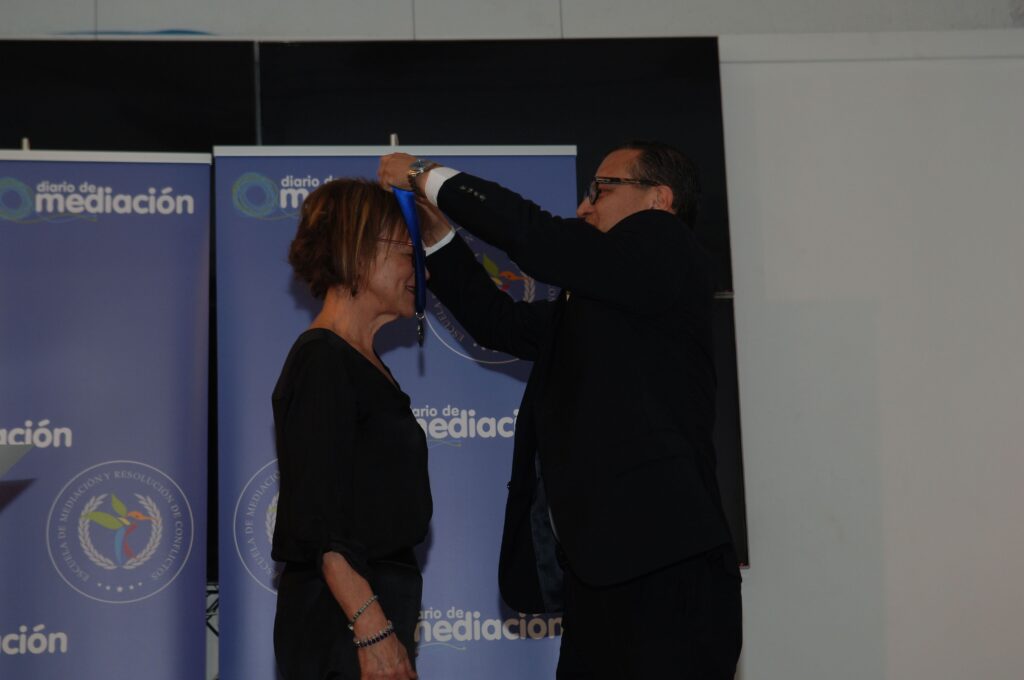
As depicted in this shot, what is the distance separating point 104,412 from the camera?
3.25 metres

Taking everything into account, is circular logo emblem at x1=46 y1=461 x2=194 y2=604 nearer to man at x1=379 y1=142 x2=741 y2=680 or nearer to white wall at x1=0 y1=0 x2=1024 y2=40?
man at x1=379 y1=142 x2=741 y2=680

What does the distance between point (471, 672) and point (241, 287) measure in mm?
1345

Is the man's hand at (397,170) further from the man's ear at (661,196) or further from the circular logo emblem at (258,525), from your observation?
the circular logo emblem at (258,525)

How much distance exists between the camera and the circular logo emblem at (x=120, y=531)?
3.17 m

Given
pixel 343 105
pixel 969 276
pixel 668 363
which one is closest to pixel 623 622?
pixel 668 363

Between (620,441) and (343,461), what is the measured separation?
554mm

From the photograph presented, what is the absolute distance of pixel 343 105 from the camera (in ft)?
12.2

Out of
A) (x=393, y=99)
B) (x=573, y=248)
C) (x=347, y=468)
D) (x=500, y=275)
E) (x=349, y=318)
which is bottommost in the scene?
(x=347, y=468)

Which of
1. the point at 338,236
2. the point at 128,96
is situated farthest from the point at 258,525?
the point at 128,96

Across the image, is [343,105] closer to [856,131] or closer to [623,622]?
[856,131]

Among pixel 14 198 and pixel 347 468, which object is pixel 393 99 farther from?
pixel 347 468

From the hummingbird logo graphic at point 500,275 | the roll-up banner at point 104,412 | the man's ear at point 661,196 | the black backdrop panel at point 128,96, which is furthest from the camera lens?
the black backdrop panel at point 128,96

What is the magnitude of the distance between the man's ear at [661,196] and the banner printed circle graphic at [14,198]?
1.96 m

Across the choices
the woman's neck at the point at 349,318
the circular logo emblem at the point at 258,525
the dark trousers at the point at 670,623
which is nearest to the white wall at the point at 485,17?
the circular logo emblem at the point at 258,525
